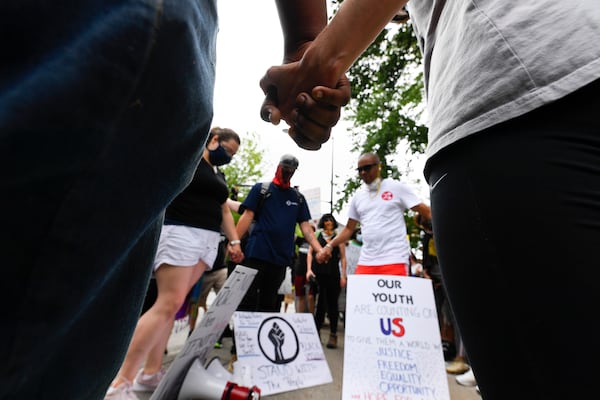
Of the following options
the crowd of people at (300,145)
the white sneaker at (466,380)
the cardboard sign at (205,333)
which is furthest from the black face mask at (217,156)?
the white sneaker at (466,380)

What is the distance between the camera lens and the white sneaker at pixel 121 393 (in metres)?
1.73

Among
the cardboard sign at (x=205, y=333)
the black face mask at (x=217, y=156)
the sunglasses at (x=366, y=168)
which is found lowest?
the cardboard sign at (x=205, y=333)

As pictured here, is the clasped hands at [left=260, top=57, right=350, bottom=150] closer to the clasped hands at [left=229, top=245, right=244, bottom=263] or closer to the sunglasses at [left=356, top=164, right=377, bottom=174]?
the clasped hands at [left=229, top=245, right=244, bottom=263]

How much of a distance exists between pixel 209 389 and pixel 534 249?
183 cm

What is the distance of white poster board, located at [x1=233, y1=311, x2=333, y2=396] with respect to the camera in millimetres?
2465

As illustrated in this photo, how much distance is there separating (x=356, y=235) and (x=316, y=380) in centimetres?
392

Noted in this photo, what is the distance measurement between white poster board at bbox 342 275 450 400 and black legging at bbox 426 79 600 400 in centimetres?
204

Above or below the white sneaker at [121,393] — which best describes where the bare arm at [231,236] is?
above

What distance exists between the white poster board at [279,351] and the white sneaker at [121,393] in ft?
2.53

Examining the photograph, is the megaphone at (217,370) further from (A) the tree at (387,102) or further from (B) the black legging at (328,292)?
(A) the tree at (387,102)

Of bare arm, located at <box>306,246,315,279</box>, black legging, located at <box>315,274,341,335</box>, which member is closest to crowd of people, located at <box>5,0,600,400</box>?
black legging, located at <box>315,274,341,335</box>

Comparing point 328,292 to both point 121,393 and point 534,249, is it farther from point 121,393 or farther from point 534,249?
point 534,249

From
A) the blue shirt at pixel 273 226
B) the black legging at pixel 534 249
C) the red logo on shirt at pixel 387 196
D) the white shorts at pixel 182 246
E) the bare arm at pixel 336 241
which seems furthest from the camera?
the bare arm at pixel 336 241

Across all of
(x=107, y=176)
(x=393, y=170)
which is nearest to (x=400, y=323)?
(x=107, y=176)
